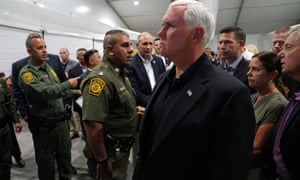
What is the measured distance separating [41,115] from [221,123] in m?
1.77

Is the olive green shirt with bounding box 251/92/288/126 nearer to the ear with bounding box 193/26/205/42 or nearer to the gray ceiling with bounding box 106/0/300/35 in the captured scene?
the ear with bounding box 193/26/205/42


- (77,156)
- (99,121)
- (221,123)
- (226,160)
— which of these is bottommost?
(77,156)

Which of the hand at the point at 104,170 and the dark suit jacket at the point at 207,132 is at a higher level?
the dark suit jacket at the point at 207,132

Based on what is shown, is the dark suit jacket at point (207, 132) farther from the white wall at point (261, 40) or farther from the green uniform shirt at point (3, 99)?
the white wall at point (261, 40)

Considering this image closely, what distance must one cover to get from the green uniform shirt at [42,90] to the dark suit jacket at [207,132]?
140 cm

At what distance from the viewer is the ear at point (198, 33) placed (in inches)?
31.9

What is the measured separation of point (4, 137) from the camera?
2123 millimetres

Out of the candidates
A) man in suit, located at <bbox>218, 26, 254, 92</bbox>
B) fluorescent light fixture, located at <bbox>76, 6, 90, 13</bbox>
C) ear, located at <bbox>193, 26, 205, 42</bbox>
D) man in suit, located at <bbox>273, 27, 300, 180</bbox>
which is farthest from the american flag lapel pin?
fluorescent light fixture, located at <bbox>76, 6, 90, 13</bbox>

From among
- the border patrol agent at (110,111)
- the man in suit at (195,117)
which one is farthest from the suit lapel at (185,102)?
the border patrol agent at (110,111)

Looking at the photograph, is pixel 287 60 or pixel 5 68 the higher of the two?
pixel 287 60

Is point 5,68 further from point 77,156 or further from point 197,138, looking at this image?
point 197,138

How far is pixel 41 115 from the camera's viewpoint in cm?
196

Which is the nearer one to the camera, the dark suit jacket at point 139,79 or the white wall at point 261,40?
the dark suit jacket at point 139,79

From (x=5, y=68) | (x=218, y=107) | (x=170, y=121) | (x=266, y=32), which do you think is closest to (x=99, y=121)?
(x=170, y=121)
